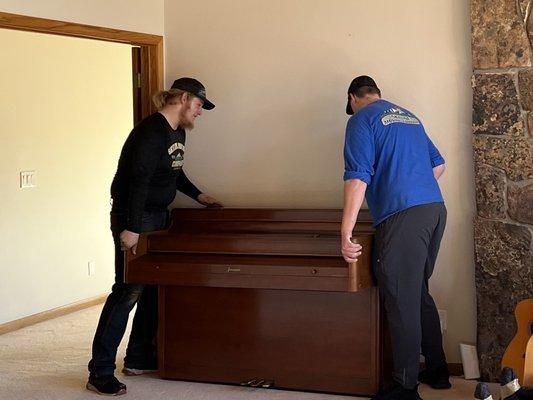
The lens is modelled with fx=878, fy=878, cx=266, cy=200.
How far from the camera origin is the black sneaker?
4.06 m

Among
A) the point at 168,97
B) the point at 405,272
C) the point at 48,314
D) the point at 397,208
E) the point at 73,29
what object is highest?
the point at 73,29

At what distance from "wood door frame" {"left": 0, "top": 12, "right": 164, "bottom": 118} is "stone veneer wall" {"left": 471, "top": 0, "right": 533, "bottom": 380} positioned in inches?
65.1

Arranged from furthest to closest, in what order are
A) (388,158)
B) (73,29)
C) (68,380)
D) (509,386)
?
(68,380) < (73,29) < (388,158) < (509,386)

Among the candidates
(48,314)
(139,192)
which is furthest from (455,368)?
(48,314)

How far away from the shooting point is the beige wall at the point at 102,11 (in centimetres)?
406

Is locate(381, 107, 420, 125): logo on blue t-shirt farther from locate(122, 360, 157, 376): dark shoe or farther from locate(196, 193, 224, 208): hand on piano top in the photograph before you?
locate(122, 360, 157, 376): dark shoe

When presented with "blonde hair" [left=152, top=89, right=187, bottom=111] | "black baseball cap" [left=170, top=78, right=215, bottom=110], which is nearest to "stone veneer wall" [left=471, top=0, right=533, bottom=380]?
"black baseball cap" [left=170, top=78, right=215, bottom=110]

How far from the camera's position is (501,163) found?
158 inches

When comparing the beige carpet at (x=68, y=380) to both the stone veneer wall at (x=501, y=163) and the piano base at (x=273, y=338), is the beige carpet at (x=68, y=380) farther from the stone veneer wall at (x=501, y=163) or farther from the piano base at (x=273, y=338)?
the stone veneer wall at (x=501, y=163)

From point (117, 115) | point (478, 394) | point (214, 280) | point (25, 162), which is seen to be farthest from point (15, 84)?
point (478, 394)

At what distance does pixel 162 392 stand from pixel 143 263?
619 mm

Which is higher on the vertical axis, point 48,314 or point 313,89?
point 313,89

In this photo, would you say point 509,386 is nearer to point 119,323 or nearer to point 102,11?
point 119,323

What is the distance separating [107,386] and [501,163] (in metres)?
2.09
